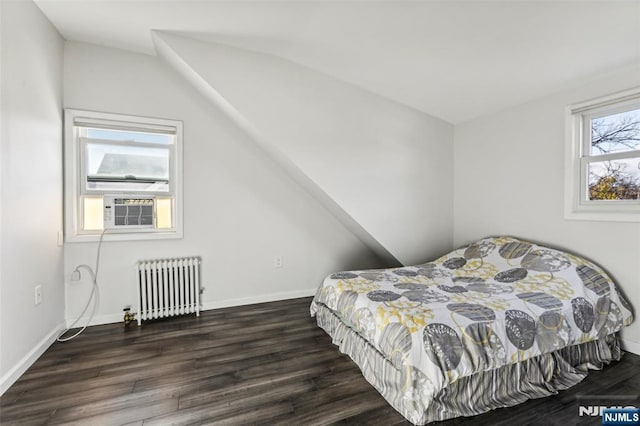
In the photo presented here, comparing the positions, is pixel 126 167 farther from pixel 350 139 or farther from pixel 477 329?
pixel 477 329

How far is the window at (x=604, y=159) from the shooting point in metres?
2.29

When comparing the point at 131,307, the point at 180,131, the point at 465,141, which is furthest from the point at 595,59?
the point at 131,307

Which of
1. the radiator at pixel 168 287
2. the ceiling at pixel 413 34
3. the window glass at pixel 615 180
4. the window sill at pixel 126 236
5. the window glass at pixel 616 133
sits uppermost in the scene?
the ceiling at pixel 413 34

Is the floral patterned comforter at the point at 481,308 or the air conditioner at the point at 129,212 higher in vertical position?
the air conditioner at the point at 129,212

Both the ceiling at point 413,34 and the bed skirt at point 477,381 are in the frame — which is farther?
the ceiling at point 413,34

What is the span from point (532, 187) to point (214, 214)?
10.9 feet

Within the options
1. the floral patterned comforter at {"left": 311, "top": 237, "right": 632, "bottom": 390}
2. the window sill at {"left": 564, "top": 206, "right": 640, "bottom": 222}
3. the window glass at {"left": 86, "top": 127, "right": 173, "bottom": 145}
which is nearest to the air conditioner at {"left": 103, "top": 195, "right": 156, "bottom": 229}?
the window glass at {"left": 86, "top": 127, "right": 173, "bottom": 145}

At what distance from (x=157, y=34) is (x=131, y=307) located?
97.2 inches

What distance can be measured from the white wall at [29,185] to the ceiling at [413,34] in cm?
35

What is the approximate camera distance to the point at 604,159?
245 cm

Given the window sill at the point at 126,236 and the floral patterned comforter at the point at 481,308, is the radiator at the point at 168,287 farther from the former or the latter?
the floral patterned comforter at the point at 481,308

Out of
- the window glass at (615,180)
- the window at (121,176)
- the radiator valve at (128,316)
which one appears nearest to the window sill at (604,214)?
the window glass at (615,180)

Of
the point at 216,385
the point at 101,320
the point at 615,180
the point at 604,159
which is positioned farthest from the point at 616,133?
the point at 101,320

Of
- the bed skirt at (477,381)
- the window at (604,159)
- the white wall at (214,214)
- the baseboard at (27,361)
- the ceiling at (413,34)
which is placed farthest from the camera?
the white wall at (214,214)
